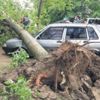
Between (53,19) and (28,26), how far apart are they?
10.1m

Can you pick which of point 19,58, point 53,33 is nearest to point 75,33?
point 53,33

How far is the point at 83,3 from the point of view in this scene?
26.2 metres

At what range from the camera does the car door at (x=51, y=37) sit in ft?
49.6

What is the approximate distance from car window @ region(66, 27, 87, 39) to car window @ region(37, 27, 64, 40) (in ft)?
0.84

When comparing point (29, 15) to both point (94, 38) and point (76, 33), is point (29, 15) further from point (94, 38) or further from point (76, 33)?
point (94, 38)

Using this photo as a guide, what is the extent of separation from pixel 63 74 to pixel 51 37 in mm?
5194

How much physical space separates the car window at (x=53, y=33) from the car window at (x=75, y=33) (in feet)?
0.84

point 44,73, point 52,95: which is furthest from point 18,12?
point 52,95

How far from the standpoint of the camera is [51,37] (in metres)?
15.4

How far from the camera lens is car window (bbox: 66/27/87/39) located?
49.1 feet

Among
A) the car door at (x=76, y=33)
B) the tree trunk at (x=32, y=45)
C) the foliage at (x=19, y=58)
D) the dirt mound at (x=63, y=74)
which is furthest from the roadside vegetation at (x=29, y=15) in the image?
the car door at (x=76, y=33)

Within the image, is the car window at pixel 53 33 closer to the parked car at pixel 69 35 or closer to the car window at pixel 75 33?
the parked car at pixel 69 35

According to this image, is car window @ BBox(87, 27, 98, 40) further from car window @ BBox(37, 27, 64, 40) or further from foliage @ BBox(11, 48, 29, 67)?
foliage @ BBox(11, 48, 29, 67)

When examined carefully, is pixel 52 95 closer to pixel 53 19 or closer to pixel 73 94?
pixel 73 94
